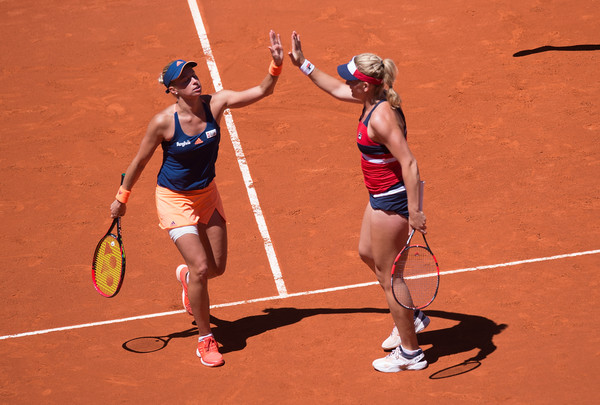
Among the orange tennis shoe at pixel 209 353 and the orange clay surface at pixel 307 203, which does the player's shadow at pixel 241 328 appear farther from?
the orange tennis shoe at pixel 209 353

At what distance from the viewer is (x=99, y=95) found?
13.8 meters

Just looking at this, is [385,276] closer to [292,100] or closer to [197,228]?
[197,228]

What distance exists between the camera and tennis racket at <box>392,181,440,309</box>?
7.47 metres

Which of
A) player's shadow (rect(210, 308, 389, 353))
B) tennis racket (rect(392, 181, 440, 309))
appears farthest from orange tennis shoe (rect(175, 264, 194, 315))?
tennis racket (rect(392, 181, 440, 309))

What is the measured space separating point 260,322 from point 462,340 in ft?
6.51

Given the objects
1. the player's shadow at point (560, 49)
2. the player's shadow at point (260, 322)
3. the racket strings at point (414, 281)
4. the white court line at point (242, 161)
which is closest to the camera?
the racket strings at point (414, 281)

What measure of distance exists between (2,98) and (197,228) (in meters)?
6.99

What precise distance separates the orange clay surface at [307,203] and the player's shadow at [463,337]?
1.0 inches

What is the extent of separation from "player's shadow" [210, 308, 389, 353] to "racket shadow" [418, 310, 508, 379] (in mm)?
618

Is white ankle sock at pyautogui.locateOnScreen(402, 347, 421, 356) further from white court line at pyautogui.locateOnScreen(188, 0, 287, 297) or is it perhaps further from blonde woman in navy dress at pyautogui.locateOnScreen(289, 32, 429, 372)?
white court line at pyautogui.locateOnScreen(188, 0, 287, 297)

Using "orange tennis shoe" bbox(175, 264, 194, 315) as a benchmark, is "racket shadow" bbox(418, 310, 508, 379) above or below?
below

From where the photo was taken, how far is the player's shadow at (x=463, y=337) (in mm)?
8219

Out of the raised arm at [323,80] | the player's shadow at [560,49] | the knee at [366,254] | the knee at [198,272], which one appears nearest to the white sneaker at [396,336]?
the knee at [366,254]

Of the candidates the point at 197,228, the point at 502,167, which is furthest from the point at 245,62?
the point at 197,228
